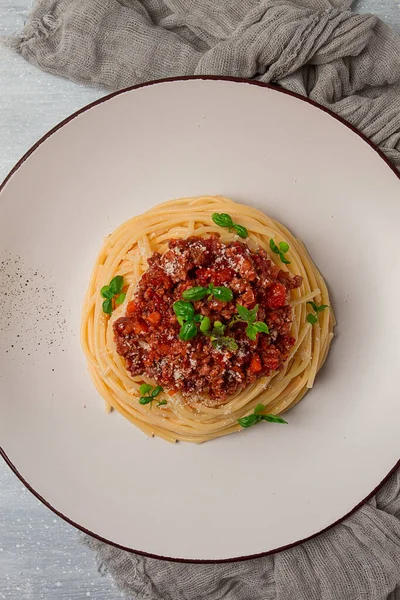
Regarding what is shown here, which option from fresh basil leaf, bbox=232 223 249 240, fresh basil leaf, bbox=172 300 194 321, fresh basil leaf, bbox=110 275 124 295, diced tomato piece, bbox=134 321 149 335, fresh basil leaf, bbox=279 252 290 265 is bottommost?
fresh basil leaf, bbox=110 275 124 295

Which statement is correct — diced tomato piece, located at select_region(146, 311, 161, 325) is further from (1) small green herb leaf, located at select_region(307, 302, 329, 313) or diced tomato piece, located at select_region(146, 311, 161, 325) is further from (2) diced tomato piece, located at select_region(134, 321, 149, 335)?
(1) small green herb leaf, located at select_region(307, 302, 329, 313)

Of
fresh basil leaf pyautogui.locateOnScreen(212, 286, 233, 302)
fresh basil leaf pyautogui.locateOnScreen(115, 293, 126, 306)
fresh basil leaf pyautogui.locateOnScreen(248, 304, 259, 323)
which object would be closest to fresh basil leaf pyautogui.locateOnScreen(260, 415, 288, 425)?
fresh basil leaf pyautogui.locateOnScreen(248, 304, 259, 323)

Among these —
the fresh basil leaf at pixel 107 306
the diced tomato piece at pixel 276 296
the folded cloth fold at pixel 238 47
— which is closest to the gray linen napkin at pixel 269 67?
the folded cloth fold at pixel 238 47

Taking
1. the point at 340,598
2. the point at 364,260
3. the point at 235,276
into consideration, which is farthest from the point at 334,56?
the point at 340,598

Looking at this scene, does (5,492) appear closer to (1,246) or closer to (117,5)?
(1,246)

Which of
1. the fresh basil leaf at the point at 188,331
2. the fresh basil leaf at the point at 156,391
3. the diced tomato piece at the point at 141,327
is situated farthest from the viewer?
the fresh basil leaf at the point at 156,391

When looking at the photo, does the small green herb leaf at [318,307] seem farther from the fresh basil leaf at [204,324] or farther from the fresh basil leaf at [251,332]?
the fresh basil leaf at [204,324]

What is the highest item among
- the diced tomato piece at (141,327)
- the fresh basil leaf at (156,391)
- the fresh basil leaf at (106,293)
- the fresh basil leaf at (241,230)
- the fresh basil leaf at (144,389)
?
the fresh basil leaf at (241,230)
